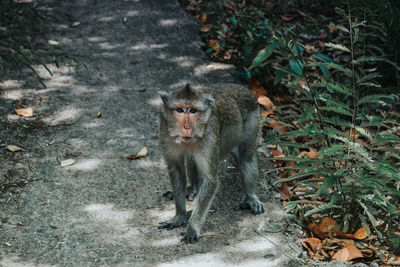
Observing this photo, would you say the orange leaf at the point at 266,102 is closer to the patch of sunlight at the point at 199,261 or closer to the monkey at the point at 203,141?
the monkey at the point at 203,141

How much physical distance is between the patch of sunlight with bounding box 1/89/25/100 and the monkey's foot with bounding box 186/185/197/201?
9.49 ft

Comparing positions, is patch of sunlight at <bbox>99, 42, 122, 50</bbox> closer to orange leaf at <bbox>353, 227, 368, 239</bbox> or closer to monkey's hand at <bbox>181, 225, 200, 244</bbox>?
monkey's hand at <bbox>181, 225, 200, 244</bbox>

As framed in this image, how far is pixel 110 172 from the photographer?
576 centimetres

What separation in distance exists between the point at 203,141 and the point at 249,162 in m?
0.86

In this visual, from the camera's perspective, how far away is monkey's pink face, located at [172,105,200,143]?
4438mm

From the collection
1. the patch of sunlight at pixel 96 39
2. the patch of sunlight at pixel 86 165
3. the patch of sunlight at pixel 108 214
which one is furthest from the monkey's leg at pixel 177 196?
the patch of sunlight at pixel 96 39

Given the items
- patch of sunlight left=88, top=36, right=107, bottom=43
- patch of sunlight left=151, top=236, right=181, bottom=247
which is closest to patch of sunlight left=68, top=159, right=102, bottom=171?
patch of sunlight left=151, top=236, right=181, bottom=247

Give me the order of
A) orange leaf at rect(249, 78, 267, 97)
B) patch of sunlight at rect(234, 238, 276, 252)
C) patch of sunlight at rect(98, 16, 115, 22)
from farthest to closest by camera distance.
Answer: patch of sunlight at rect(98, 16, 115, 22) < orange leaf at rect(249, 78, 267, 97) < patch of sunlight at rect(234, 238, 276, 252)

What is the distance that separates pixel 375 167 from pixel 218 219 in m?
1.76

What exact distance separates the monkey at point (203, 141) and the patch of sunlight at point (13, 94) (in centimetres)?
284

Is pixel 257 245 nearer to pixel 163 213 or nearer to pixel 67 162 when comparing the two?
pixel 163 213

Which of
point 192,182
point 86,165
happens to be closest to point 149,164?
point 192,182

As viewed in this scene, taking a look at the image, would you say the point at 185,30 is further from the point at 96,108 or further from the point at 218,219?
the point at 218,219

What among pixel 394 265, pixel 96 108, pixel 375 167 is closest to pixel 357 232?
pixel 394 265
